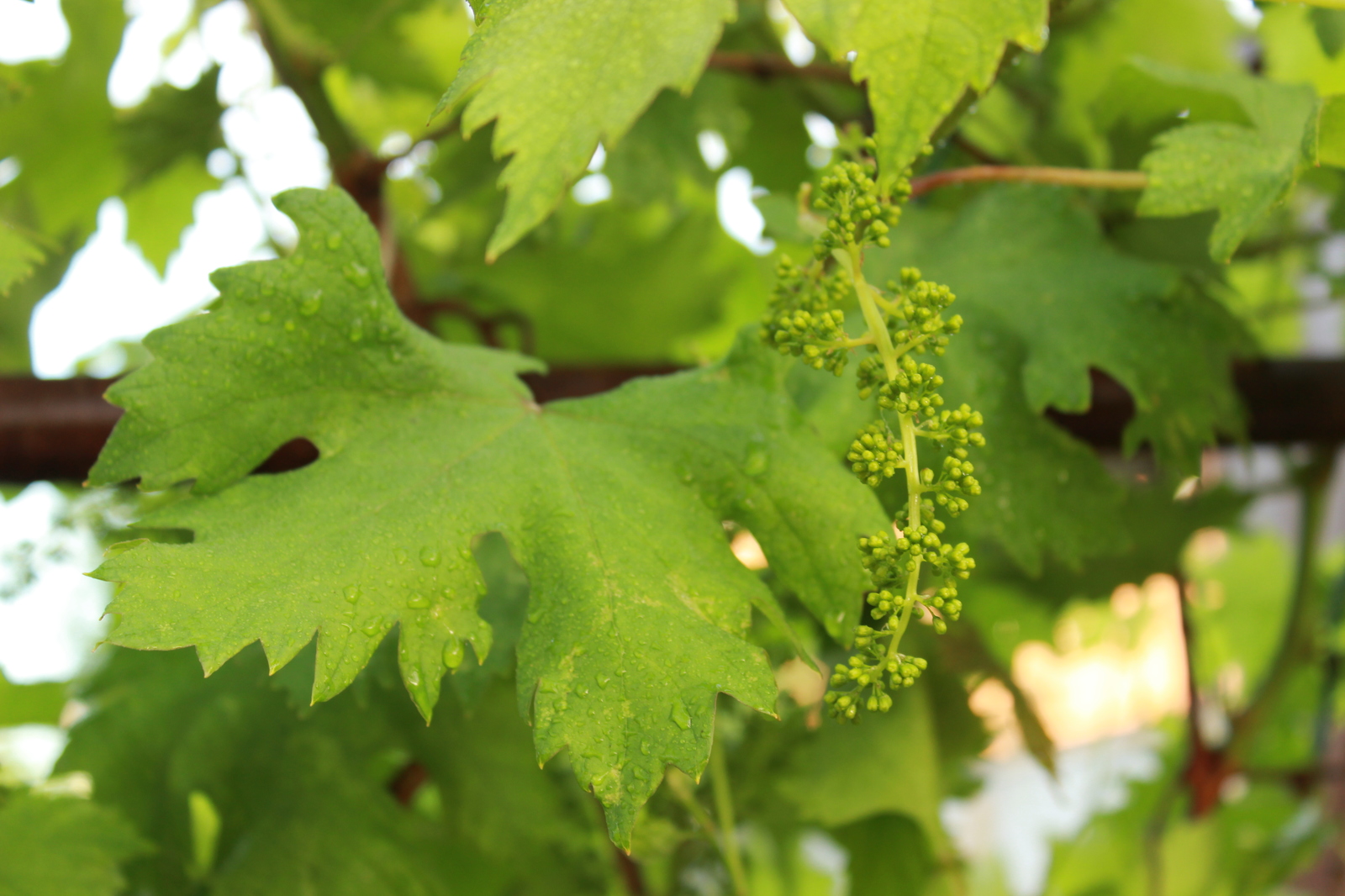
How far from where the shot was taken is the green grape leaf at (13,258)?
0.49 meters

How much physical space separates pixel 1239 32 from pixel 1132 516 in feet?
2.06

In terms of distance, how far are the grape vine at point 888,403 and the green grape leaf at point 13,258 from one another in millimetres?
369

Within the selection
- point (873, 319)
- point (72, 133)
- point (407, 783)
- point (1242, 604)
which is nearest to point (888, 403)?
point (873, 319)

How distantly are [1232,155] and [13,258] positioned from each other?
627 mm

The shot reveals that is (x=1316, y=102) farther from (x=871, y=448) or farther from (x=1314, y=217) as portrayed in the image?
(x=1314, y=217)

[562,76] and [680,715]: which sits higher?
[562,76]

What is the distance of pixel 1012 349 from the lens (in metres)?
0.63

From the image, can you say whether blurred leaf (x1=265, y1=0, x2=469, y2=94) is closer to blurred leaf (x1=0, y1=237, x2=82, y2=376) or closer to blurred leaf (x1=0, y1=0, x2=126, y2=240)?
blurred leaf (x1=0, y1=0, x2=126, y2=240)

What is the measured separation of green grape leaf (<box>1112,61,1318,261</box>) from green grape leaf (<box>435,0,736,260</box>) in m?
0.27

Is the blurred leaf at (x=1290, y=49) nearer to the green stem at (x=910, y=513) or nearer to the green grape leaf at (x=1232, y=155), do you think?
the green grape leaf at (x=1232, y=155)

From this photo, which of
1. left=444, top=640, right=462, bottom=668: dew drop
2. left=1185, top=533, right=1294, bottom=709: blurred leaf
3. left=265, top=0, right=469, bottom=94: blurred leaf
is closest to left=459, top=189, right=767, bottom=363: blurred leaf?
left=265, top=0, right=469, bottom=94: blurred leaf

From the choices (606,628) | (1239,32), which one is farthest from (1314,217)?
(606,628)

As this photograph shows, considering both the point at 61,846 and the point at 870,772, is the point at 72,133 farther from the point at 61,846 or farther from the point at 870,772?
the point at 870,772

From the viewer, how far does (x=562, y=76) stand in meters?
0.39
